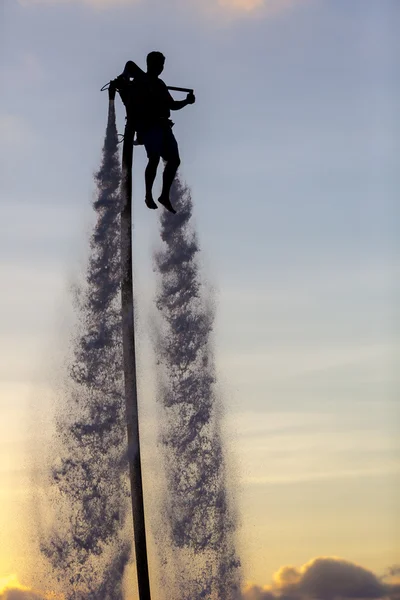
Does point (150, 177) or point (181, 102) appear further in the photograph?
point (150, 177)

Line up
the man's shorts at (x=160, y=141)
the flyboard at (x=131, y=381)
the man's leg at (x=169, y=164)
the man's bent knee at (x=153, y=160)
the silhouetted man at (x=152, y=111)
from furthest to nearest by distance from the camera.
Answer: the man's leg at (x=169, y=164) < the man's bent knee at (x=153, y=160) < the man's shorts at (x=160, y=141) < the silhouetted man at (x=152, y=111) < the flyboard at (x=131, y=381)

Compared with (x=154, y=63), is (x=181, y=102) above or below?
below

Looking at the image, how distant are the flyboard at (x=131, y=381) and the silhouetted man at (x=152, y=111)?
1.26ft

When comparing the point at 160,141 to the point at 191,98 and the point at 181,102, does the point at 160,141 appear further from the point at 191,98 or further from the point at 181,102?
the point at 191,98

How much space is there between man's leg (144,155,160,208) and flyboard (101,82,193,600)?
605 millimetres

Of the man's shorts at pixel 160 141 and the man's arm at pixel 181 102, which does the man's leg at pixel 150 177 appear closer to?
the man's shorts at pixel 160 141

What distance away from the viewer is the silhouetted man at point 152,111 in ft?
162

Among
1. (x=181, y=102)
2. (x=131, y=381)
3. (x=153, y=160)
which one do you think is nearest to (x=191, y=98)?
(x=181, y=102)

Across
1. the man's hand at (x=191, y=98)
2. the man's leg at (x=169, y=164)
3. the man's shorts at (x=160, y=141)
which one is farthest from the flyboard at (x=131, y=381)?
the man's leg at (x=169, y=164)

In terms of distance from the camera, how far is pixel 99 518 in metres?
55.5

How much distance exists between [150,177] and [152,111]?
2.22 meters

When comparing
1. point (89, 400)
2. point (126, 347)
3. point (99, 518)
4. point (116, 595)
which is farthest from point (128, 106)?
point (116, 595)

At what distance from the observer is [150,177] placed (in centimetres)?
5009

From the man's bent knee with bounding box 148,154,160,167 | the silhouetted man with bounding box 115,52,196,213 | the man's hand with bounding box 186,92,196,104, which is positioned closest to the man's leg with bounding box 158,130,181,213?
the silhouetted man with bounding box 115,52,196,213
